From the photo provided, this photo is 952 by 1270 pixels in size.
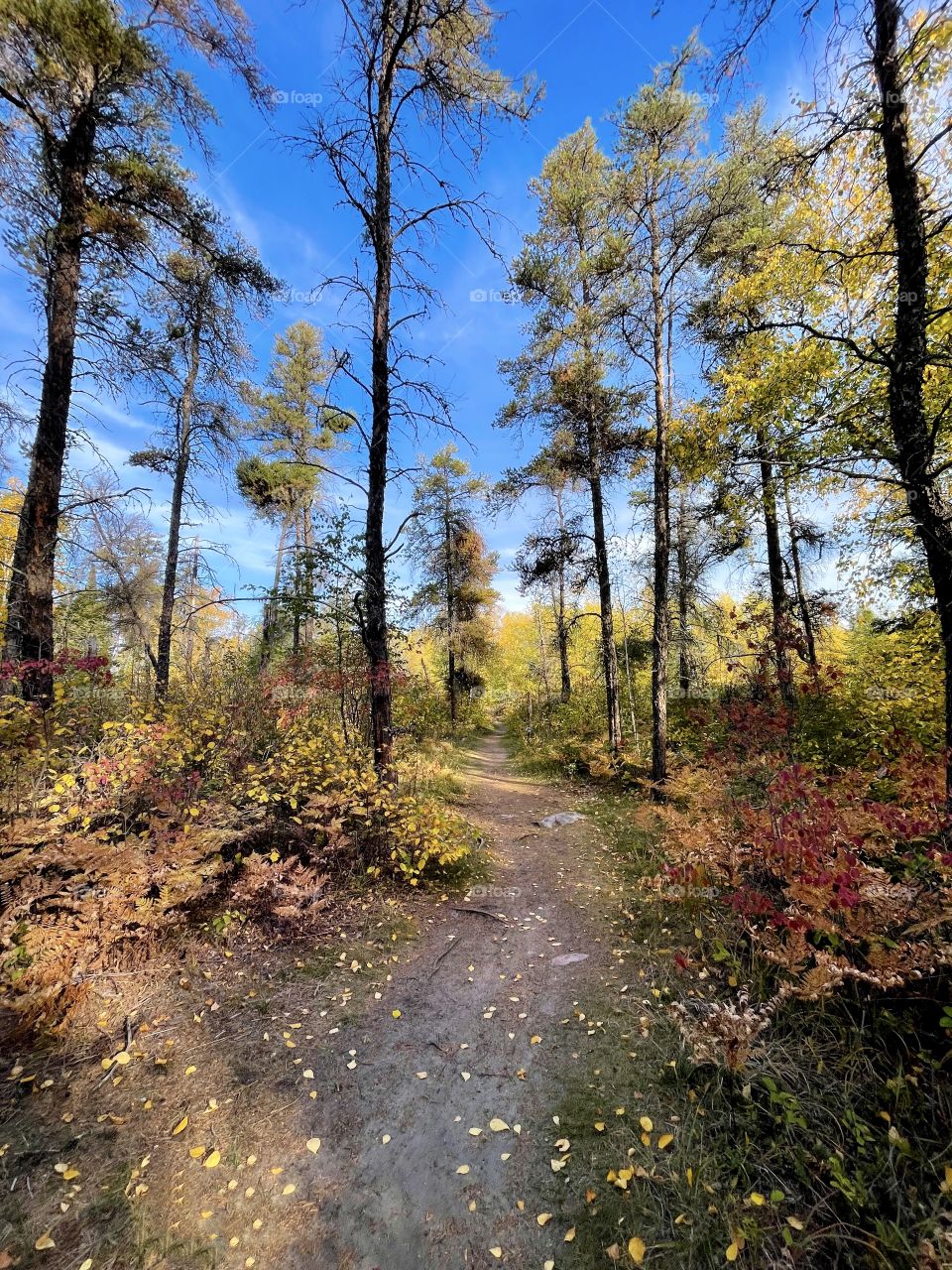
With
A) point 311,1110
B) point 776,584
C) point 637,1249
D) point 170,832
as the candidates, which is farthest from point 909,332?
point 776,584

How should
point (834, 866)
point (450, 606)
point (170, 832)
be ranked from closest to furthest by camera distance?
point (834, 866) < point (170, 832) < point (450, 606)

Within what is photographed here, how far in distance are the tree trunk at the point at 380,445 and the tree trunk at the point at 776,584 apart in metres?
5.03

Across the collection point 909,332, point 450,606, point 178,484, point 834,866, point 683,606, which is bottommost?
point 834,866

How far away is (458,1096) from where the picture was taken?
9.64ft

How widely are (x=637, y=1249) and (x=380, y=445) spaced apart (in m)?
6.87

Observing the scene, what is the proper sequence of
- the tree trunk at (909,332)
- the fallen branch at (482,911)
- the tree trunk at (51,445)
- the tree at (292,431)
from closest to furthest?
the tree trunk at (909,332) → the fallen branch at (482,911) → the tree trunk at (51,445) → the tree at (292,431)

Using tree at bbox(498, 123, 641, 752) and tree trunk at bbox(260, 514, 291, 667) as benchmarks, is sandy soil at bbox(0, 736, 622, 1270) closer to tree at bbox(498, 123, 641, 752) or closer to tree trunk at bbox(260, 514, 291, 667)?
tree trunk at bbox(260, 514, 291, 667)

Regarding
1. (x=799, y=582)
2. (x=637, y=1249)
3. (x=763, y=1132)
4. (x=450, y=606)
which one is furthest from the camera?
(x=450, y=606)

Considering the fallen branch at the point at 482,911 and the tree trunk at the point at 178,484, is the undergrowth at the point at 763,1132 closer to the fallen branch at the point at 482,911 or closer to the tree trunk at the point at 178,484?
the fallen branch at the point at 482,911

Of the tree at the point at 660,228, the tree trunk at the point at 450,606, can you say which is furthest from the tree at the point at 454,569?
the tree at the point at 660,228

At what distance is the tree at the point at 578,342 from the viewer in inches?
378

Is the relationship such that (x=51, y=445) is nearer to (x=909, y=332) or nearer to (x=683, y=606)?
(x=909, y=332)

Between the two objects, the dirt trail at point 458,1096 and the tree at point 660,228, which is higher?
the tree at point 660,228

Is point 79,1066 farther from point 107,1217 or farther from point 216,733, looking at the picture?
point 216,733
